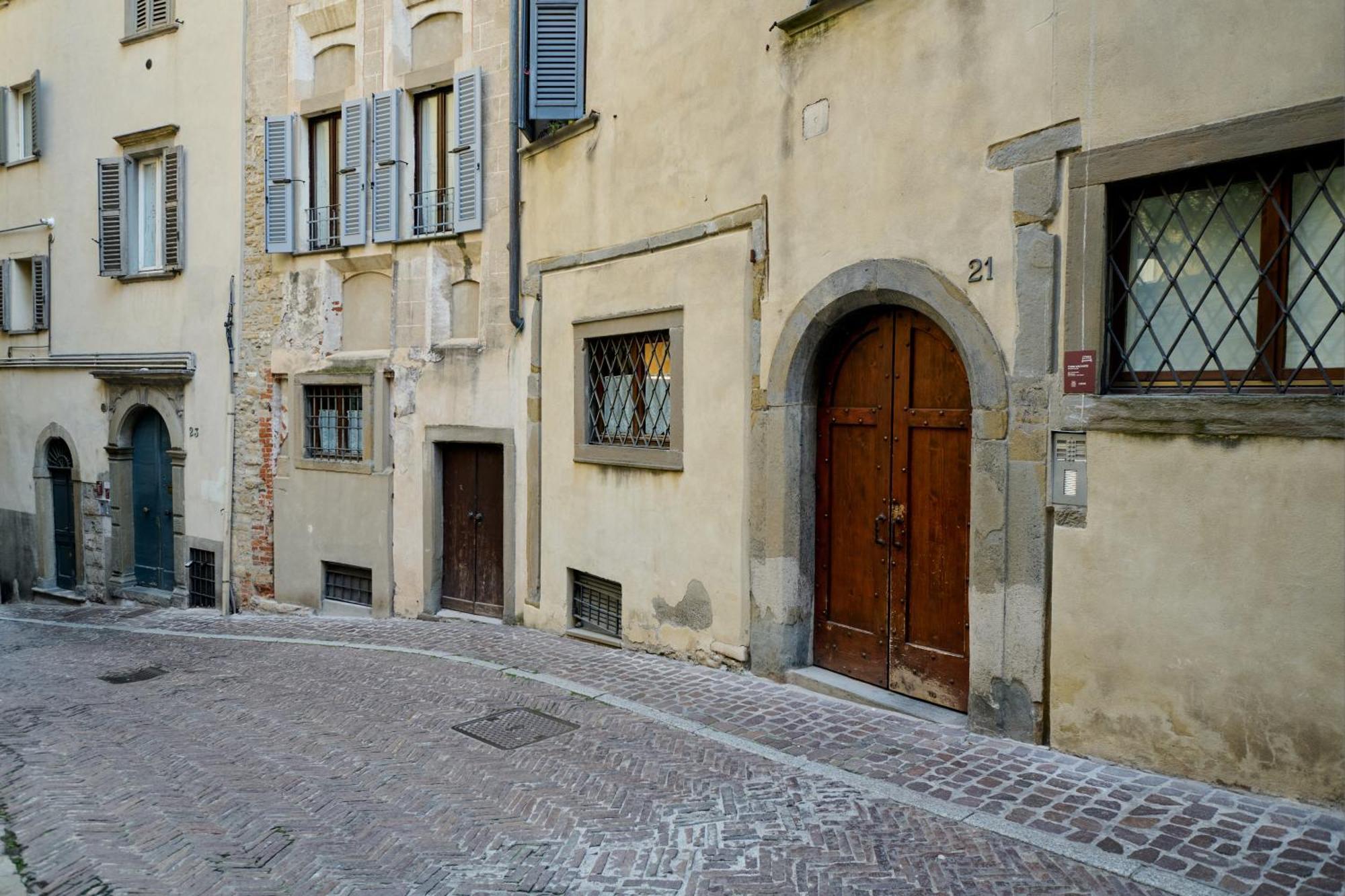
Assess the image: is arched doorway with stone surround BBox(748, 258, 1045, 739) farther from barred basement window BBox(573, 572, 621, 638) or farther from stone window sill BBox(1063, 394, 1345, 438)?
barred basement window BBox(573, 572, 621, 638)

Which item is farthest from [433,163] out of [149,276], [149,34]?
[149,34]

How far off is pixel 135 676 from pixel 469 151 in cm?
611

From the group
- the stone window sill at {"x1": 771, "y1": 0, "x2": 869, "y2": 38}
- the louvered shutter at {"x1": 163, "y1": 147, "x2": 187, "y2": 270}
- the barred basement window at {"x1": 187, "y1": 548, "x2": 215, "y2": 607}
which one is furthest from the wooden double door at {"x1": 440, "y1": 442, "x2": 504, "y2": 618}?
the louvered shutter at {"x1": 163, "y1": 147, "x2": 187, "y2": 270}

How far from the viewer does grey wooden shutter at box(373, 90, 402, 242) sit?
11.2 metres

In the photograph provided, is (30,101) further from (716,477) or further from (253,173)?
(716,477)

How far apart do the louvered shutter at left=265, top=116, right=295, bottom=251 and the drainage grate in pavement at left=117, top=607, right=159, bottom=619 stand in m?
5.58

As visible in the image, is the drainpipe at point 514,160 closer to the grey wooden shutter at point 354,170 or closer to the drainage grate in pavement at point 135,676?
the grey wooden shutter at point 354,170

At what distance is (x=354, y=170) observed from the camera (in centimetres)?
1160

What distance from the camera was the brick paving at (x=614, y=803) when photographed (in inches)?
161

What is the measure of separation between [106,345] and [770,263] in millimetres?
12518

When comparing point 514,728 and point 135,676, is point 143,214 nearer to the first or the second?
point 135,676

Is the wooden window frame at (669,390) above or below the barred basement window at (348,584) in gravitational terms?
above

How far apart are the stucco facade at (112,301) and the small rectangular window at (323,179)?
1394 mm

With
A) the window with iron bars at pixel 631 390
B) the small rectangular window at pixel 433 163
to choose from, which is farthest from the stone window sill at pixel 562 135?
the window with iron bars at pixel 631 390
